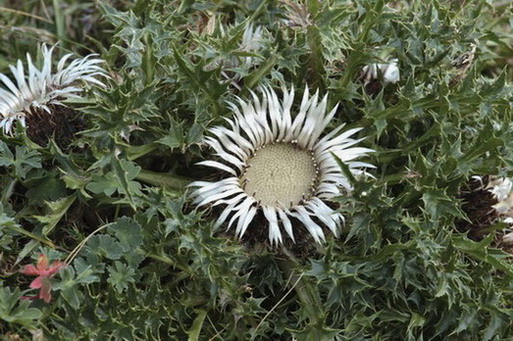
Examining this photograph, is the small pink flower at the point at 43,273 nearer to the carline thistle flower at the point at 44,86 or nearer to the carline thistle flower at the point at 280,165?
the carline thistle flower at the point at 280,165

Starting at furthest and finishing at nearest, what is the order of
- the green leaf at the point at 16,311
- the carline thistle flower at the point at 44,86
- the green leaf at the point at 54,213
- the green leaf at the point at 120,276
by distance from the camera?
the carline thistle flower at the point at 44,86 < the green leaf at the point at 54,213 < the green leaf at the point at 120,276 < the green leaf at the point at 16,311

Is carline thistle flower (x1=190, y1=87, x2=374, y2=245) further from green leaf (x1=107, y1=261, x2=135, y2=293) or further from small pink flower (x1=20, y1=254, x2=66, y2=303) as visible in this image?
small pink flower (x1=20, y1=254, x2=66, y2=303)

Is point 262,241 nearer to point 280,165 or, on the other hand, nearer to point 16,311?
point 280,165

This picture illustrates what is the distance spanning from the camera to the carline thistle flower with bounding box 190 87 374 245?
204 centimetres

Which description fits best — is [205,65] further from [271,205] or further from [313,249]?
[313,249]

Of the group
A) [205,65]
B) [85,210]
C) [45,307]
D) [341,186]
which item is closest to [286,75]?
[205,65]

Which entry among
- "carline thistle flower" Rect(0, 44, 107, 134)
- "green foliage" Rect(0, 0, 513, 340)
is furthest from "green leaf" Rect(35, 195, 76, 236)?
"carline thistle flower" Rect(0, 44, 107, 134)

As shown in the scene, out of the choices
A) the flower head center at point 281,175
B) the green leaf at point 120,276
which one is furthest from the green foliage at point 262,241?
the flower head center at point 281,175

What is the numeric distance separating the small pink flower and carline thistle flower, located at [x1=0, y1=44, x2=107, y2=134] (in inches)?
23.3

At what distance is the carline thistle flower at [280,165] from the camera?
2.04 m

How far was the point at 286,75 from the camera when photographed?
92.8 inches

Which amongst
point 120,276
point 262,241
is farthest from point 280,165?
point 120,276

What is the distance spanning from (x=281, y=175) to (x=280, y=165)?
41 millimetres

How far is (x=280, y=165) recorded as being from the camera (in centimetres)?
216
